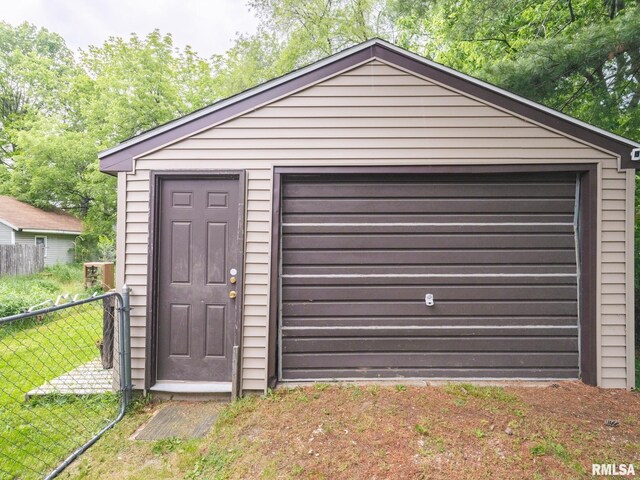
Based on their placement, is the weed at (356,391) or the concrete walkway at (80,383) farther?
the concrete walkway at (80,383)

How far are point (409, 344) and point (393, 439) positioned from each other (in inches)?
46.6

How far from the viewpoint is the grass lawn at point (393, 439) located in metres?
2.07

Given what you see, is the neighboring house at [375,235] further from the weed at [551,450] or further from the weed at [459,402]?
the weed at [551,450]

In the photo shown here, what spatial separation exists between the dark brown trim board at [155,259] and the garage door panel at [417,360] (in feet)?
2.46

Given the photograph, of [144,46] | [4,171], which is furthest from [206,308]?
[4,171]

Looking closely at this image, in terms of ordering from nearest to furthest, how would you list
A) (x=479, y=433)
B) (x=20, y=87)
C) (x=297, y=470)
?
1. (x=297, y=470)
2. (x=479, y=433)
3. (x=20, y=87)

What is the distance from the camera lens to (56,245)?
50.4 feet

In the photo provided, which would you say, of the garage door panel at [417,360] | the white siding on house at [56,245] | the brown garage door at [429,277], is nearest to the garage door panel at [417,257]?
the brown garage door at [429,277]

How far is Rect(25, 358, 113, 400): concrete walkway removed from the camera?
10.4 ft

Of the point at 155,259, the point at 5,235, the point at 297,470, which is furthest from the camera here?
the point at 5,235

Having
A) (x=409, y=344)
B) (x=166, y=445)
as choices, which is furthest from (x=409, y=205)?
(x=166, y=445)

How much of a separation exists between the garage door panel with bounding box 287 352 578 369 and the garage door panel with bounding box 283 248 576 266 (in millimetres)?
965

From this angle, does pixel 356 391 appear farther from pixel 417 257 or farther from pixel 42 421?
pixel 42 421

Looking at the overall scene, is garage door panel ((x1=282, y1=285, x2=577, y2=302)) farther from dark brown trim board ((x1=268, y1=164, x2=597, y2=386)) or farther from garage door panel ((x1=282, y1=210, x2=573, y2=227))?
garage door panel ((x1=282, y1=210, x2=573, y2=227))
